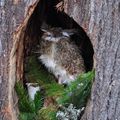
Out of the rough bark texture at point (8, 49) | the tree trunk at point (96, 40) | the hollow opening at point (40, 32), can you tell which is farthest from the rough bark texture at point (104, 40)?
the hollow opening at point (40, 32)

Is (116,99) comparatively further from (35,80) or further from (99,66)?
(35,80)

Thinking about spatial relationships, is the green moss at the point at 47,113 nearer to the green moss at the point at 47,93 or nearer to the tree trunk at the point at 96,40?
the green moss at the point at 47,93

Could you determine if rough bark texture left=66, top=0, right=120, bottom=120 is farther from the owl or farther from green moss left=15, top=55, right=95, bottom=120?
the owl

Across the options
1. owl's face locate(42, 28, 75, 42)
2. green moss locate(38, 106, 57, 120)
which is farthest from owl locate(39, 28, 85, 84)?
green moss locate(38, 106, 57, 120)

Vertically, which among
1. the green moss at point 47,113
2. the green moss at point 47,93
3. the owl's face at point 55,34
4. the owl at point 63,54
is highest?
the owl's face at point 55,34

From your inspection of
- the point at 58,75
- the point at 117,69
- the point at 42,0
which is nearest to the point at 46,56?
the point at 58,75

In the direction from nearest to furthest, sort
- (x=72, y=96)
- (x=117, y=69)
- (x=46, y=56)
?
(x=117, y=69)
(x=72, y=96)
(x=46, y=56)
